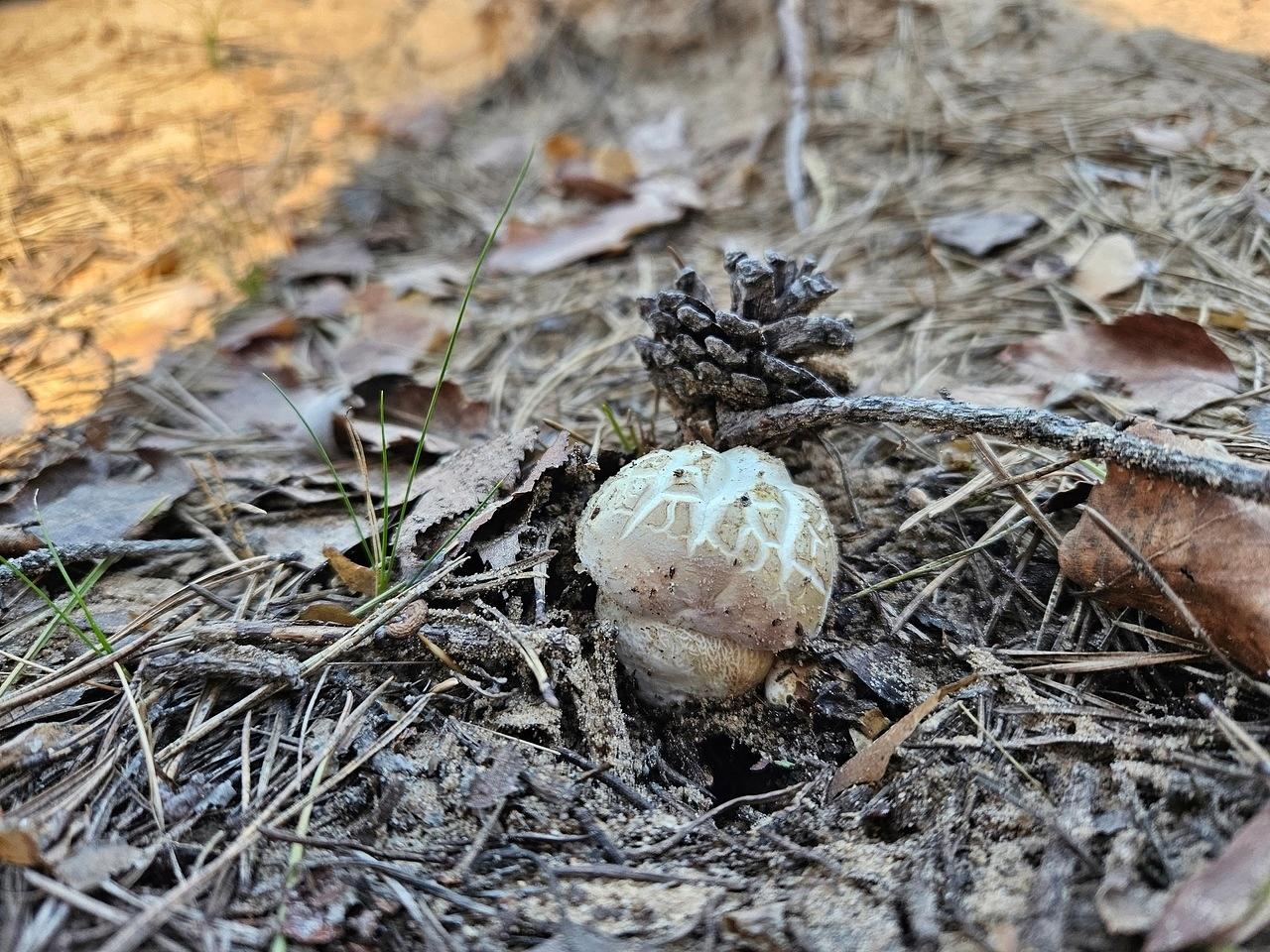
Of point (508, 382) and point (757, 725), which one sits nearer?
point (757, 725)

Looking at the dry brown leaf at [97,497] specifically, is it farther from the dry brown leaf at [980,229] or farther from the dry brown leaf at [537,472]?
the dry brown leaf at [980,229]

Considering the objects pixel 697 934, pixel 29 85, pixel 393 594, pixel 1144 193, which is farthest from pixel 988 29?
pixel 29 85

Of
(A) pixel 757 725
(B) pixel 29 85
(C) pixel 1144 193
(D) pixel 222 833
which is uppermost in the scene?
(B) pixel 29 85

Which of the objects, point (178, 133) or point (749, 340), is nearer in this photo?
point (749, 340)

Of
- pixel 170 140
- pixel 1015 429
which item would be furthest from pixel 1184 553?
pixel 170 140

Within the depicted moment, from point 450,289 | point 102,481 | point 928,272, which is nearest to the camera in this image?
point 102,481

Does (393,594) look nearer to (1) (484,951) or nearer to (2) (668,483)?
(2) (668,483)

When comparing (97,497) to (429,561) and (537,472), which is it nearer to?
(429,561)
